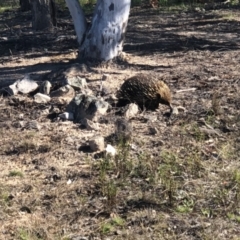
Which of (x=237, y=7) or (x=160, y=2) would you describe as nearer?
(x=237, y=7)

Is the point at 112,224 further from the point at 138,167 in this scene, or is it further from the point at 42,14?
the point at 42,14

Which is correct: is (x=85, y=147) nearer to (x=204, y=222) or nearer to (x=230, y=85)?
(x=204, y=222)

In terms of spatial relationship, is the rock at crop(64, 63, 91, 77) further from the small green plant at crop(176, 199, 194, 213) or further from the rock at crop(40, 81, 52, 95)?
the small green plant at crop(176, 199, 194, 213)

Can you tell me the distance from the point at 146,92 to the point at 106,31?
2.21m

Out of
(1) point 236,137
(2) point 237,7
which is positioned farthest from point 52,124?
(2) point 237,7

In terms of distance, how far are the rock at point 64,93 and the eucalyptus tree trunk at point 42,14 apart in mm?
5037

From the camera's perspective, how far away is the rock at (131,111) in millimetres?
6898

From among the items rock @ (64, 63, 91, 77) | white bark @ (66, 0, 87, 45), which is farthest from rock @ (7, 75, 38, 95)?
white bark @ (66, 0, 87, 45)

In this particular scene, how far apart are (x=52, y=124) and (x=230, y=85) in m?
2.18

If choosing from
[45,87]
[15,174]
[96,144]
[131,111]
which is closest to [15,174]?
[15,174]

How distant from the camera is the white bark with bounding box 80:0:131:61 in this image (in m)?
8.95

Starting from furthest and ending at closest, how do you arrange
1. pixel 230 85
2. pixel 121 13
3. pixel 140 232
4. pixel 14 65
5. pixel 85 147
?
pixel 14 65
pixel 121 13
pixel 230 85
pixel 85 147
pixel 140 232

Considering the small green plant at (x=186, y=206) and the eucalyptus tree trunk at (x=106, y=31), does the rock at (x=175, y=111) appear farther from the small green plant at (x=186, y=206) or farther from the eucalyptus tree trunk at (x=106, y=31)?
the eucalyptus tree trunk at (x=106, y=31)

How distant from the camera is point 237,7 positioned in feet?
47.7
